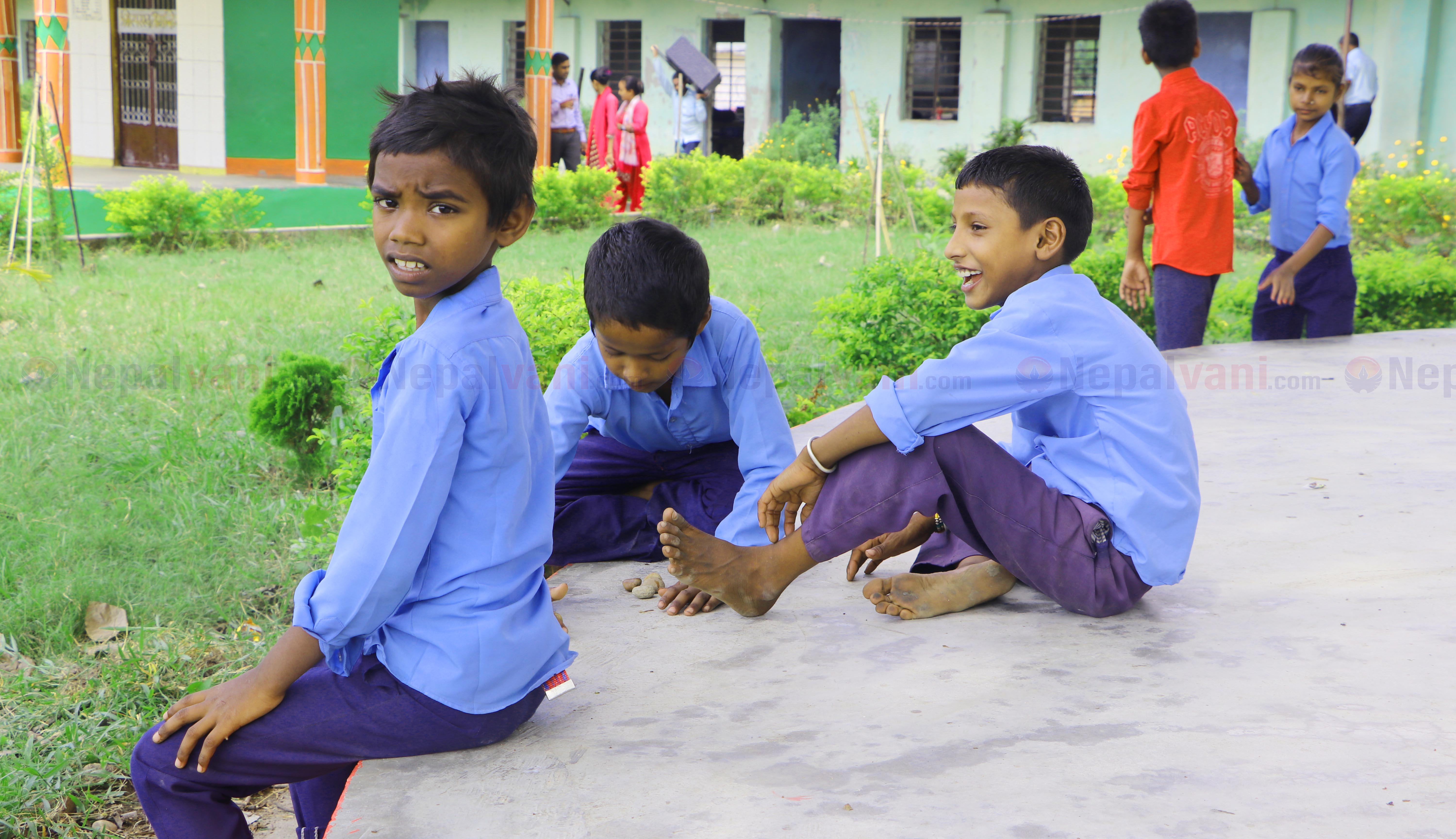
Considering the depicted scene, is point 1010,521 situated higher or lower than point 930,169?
lower

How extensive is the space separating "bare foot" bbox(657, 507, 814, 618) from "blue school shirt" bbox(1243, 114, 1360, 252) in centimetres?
333

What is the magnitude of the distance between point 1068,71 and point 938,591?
574 inches

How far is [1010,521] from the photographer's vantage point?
7.20ft

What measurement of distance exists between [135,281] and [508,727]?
623 centimetres

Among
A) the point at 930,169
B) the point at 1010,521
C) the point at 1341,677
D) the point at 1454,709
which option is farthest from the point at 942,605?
the point at 930,169

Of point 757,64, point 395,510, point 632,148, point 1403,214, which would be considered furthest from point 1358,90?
point 395,510

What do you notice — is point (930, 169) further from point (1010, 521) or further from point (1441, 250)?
point (1010, 521)

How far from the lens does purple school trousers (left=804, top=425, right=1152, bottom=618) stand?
85.4 inches

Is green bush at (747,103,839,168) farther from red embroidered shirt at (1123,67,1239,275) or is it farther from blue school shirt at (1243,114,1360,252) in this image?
red embroidered shirt at (1123,67,1239,275)

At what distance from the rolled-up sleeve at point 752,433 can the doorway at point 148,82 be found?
12.7 m

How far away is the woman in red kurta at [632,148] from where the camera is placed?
12969 mm

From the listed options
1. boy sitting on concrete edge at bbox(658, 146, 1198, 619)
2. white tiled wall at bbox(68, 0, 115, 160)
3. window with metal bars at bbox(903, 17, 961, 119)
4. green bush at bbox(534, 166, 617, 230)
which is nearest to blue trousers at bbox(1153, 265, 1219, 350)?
boy sitting on concrete edge at bbox(658, 146, 1198, 619)

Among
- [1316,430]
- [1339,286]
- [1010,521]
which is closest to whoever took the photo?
[1010,521]

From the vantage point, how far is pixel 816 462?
2.21 meters
